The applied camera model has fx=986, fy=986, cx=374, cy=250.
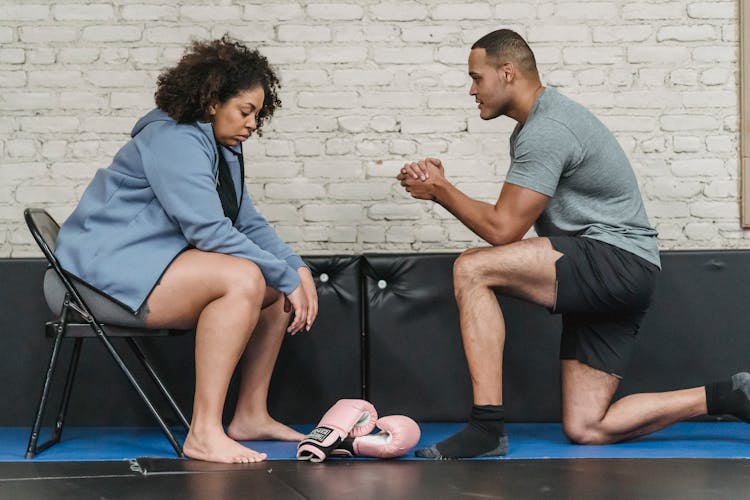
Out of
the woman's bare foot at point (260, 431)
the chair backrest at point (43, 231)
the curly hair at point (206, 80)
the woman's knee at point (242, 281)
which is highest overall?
the curly hair at point (206, 80)

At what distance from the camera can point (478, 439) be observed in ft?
8.59

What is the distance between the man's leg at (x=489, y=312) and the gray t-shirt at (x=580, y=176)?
0.56ft

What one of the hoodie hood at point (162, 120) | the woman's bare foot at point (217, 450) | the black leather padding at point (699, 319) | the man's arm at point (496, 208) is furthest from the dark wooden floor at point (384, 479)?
the hoodie hood at point (162, 120)

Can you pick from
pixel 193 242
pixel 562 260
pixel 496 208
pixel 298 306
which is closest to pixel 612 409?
pixel 562 260

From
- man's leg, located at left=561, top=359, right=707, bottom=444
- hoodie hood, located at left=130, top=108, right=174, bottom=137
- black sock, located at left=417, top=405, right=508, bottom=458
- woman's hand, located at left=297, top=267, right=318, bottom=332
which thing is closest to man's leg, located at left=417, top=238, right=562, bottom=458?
black sock, located at left=417, top=405, right=508, bottom=458

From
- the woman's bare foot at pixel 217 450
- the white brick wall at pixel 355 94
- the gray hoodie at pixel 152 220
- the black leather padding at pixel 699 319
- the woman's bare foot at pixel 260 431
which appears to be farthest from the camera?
the white brick wall at pixel 355 94

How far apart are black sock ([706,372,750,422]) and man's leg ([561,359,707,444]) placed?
26 mm

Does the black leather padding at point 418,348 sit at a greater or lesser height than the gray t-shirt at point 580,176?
lesser

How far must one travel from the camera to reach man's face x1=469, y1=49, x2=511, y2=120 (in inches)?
116

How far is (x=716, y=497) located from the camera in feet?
6.82

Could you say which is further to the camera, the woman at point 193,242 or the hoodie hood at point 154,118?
the hoodie hood at point 154,118

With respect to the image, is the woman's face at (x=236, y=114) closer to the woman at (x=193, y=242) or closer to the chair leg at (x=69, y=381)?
the woman at (x=193, y=242)

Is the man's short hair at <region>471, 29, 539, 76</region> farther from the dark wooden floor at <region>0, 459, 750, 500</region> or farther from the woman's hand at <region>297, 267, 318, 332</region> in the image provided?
the dark wooden floor at <region>0, 459, 750, 500</region>

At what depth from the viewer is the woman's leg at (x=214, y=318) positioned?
8.52 ft
